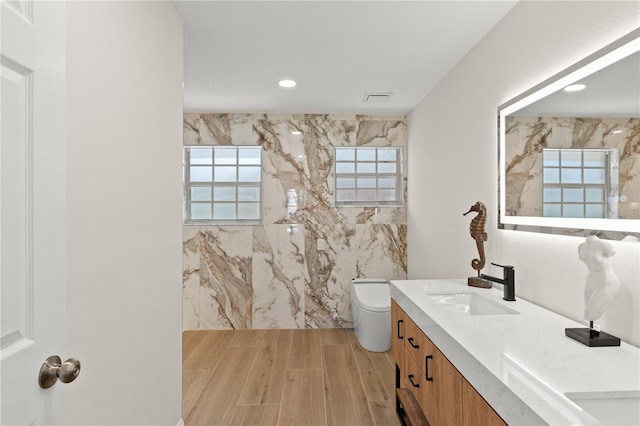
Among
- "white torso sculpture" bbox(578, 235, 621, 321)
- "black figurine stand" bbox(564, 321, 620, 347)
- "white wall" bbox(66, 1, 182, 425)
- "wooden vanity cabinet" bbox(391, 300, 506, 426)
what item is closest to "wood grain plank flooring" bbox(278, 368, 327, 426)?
"wooden vanity cabinet" bbox(391, 300, 506, 426)

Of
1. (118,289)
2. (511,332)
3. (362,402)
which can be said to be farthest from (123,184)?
(362,402)

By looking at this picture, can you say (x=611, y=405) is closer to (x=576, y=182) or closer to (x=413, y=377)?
(x=576, y=182)

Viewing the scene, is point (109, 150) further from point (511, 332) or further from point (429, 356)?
point (511, 332)

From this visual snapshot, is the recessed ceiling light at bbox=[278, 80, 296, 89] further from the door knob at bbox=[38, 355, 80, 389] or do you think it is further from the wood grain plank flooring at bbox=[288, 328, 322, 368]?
the door knob at bbox=[38, 355, 80, 389]

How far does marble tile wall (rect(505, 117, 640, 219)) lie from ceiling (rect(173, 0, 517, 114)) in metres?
0.77

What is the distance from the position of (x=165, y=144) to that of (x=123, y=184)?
1.60ft

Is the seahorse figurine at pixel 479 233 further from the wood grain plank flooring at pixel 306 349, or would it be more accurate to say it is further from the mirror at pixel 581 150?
the wood grain plank flooring at pixel 306 349

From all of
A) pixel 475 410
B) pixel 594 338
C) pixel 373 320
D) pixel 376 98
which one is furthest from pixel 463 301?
pixel 376 98

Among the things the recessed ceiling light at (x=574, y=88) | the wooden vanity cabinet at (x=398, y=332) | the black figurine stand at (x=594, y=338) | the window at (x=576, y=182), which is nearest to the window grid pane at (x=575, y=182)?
the window at (x=576, y=182)

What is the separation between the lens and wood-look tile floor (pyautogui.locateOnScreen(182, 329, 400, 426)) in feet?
7.68

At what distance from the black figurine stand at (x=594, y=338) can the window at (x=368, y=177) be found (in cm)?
303

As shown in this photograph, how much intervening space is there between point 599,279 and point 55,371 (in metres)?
1.67

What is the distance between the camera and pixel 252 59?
2.66 m

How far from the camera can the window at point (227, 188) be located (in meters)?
4.18
